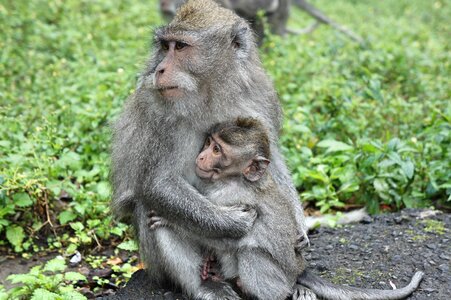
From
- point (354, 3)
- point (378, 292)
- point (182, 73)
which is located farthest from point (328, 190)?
point (354, 3)

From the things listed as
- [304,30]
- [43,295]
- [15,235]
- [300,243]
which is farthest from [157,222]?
[304,30]

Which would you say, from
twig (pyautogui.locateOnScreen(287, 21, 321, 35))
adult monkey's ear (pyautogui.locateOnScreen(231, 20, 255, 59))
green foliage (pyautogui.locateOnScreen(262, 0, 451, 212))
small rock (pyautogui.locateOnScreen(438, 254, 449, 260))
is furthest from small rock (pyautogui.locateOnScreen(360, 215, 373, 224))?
twig (pyautogui.locateOnScreen(287, 21, 321, 35))

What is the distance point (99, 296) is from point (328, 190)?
2.59 metres

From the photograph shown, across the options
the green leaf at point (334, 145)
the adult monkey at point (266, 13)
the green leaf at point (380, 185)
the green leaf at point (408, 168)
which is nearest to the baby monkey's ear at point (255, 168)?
the green leaf at point (408, 168)

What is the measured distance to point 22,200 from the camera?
6.33 meters

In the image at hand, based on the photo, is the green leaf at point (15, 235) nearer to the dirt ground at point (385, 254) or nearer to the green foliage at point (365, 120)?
the dirt ground at point (385, 254)

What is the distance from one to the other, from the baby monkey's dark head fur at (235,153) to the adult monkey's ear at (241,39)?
2.06 feet

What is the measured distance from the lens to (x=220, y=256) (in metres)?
5.14

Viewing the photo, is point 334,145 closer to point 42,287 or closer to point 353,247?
point 353,247

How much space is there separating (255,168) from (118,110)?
3.14 m

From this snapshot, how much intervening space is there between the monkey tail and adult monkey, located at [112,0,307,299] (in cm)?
63

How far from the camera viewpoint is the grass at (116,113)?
6.63m

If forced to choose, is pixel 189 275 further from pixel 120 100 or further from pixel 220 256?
pixel 120 100

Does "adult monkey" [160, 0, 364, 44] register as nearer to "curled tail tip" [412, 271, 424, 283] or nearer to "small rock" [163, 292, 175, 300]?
"curled tail tip" [412, 271, 424, 283]
